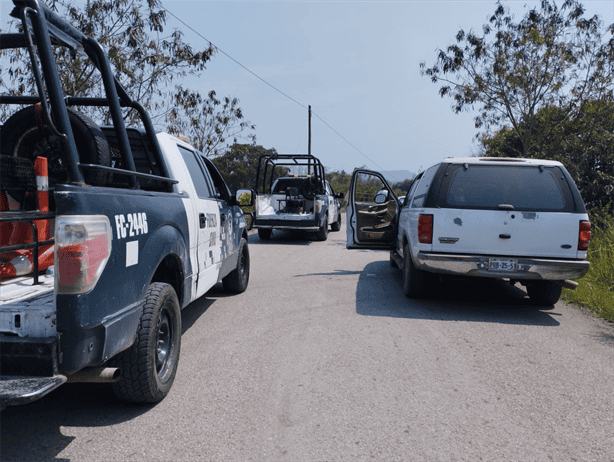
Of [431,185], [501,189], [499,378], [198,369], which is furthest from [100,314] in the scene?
[501,189]

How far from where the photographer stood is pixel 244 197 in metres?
6.55

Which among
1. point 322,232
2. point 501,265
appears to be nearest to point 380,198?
point 501,265

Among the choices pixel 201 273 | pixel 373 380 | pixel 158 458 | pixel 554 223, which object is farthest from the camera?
pixel 554 223

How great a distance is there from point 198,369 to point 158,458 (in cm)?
144

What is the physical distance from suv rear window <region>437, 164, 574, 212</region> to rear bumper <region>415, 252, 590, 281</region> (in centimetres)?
62

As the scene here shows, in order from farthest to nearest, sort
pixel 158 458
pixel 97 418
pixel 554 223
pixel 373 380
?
pixel 554 223
pixel 373 380
pixel 97 418
pixel 158 458

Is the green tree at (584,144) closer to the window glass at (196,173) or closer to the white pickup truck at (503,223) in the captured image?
the white pickup truck at (503,223)

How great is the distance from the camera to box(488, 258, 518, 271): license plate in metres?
6.17

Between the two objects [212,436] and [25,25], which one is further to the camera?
[212,436]

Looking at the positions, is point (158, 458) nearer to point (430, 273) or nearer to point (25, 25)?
point (25, 25)

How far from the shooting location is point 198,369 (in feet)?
14.2

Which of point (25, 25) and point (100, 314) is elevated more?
point (25, 25)

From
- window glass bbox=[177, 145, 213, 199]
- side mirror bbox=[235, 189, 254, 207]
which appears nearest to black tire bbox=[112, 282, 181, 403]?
window glass bbox=[177, 145, 213, 199]

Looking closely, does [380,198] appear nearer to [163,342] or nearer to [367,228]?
[367,228]
